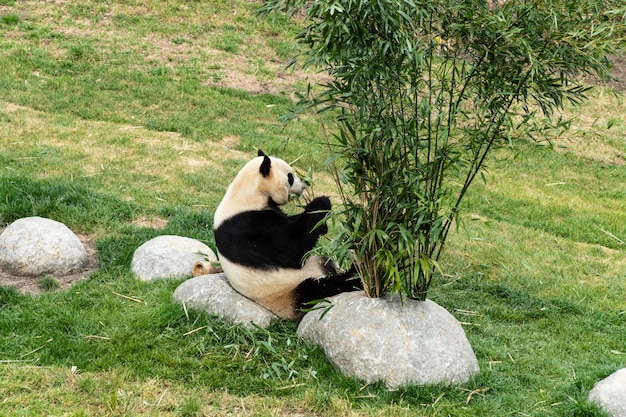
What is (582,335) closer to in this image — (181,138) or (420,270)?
(420,270)

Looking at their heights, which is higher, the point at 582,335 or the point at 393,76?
the point at 393,76

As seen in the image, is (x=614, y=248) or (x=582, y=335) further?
(x=614, y=248)

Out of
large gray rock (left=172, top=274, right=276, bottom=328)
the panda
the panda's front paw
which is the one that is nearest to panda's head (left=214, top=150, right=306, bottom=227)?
the panda

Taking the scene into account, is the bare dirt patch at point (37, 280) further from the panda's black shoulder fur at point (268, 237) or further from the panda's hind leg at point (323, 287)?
the panda's hind leg at point (323, 287)

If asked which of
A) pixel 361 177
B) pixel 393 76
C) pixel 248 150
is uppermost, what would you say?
pixel 393 76

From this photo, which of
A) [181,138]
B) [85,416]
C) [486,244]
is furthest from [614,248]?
[85,416]

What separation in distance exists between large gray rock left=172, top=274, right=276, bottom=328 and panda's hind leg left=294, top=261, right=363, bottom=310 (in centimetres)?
25

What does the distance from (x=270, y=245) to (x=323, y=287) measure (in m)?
0.50

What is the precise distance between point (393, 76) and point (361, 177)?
26.9 inches

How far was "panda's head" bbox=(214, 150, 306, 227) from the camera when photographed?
545 cm

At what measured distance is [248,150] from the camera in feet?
34.0

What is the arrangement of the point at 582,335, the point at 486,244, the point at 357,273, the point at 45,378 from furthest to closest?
the point at 486,244, the point at 582,335, the point at 357,273, the point at 45,378

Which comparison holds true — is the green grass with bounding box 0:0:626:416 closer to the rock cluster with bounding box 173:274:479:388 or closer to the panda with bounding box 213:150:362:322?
the rock cluster with bounding box 173:274:479:388

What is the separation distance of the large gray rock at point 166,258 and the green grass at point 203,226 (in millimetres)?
136
